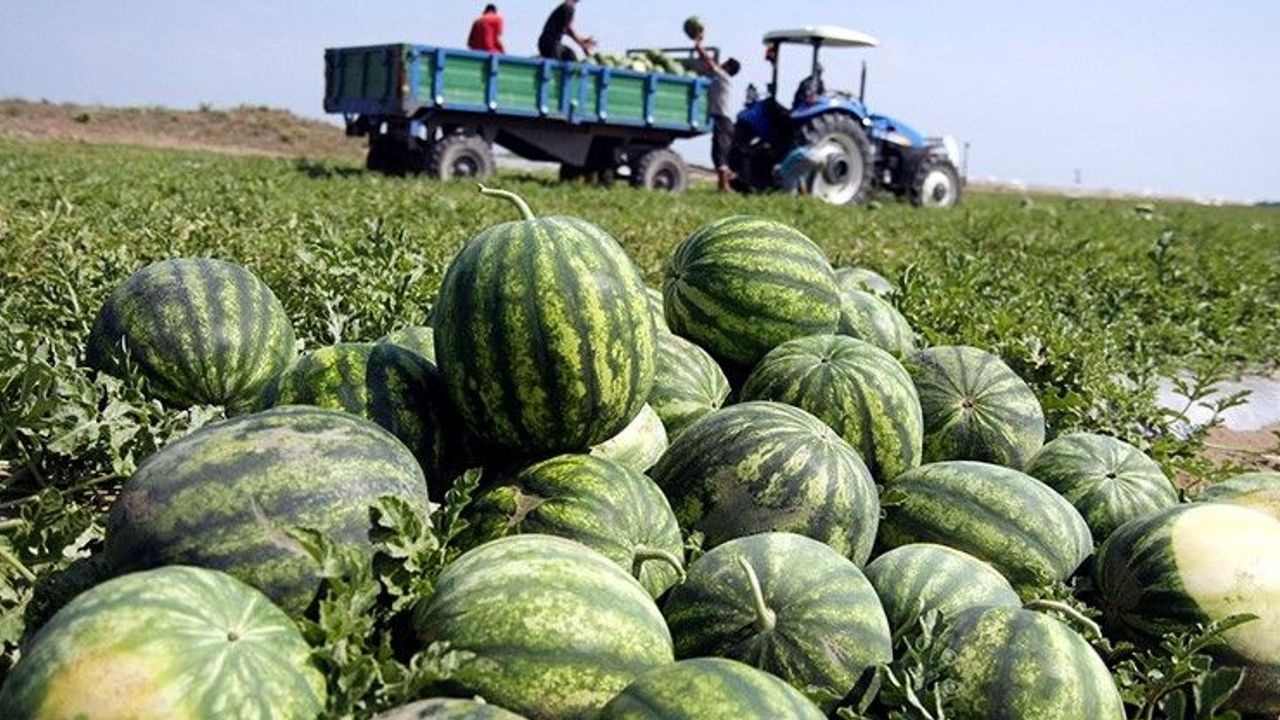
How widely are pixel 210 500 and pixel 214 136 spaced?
42.1 m


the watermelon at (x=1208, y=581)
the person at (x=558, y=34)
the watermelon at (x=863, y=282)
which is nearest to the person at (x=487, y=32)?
the person at (x=558, y=34)

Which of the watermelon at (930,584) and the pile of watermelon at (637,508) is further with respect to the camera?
the watermelon at (930,584)

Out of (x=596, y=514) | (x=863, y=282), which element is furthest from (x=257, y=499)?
(x=863, y=282)

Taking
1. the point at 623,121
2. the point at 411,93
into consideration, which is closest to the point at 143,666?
the point at 411,93

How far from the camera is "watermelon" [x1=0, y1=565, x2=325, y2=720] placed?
6.54 ft

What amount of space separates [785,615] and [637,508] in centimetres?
50

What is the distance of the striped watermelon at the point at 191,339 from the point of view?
12.6 feet

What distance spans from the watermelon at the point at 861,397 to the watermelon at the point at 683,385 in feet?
0.53

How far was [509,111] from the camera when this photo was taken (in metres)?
20.4

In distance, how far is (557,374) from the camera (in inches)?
126

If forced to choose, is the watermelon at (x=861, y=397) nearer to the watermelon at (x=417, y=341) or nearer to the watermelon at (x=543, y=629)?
the watermelon at (x=417, y=341)

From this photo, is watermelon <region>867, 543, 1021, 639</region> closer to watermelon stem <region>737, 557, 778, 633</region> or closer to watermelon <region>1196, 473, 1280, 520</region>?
watermelon stem <region>737, 557, 778, 633</region>

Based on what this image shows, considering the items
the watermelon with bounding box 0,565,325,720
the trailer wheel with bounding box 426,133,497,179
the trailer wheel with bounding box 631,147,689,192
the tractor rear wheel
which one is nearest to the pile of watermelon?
the watermelon with bounding box 0,565,325,720

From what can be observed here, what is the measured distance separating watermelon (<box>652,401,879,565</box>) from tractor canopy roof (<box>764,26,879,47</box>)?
19954 mm
